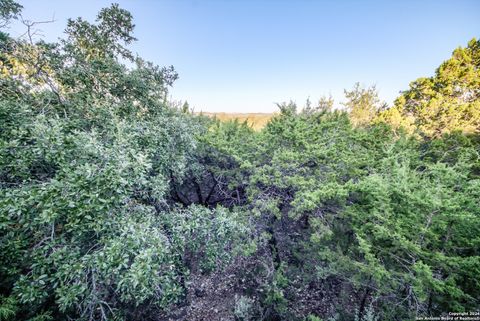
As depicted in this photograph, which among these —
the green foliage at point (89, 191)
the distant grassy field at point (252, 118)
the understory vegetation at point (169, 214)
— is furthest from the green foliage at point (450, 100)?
the green foliage at point (89, 191)

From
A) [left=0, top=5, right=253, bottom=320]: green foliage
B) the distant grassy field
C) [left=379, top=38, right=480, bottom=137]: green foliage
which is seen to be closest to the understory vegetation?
[left=0, top=5, right=253, bottom=320]: green foliage

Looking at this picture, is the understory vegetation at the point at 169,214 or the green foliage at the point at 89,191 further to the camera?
the understory vegetation at the point at 169,214

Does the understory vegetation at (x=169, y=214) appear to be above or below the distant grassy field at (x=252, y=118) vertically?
below

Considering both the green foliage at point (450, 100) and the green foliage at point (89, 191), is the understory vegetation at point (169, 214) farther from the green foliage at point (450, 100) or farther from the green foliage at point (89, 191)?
the green foliage at point (450, 100)

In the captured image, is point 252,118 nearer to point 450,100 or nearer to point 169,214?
point 450,100

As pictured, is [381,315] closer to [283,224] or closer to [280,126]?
[283,224]

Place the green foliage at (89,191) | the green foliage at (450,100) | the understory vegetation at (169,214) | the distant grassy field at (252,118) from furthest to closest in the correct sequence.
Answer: the distant grassy field at (252,118) → the green foliage at (450,100) → the understory vegetation at (169,214) → the green foliage at (89,191)

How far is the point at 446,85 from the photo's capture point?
545 inches

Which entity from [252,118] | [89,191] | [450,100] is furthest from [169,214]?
[252,118]

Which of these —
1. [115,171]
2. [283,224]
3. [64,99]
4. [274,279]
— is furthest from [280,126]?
[64,99]

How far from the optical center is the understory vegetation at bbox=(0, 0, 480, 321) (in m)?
2.84

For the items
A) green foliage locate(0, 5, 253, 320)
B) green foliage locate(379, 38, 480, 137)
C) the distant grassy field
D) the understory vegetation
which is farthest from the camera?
the distant grassy field

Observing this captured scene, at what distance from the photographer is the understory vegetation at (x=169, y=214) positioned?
2.84 meters

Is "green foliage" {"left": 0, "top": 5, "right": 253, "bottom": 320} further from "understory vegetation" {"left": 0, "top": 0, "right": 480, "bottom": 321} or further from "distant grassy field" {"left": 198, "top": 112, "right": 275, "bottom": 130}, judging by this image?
"distant grassy field" {"left": 198, "top": 112, "right": 275, "bottom": 130}
